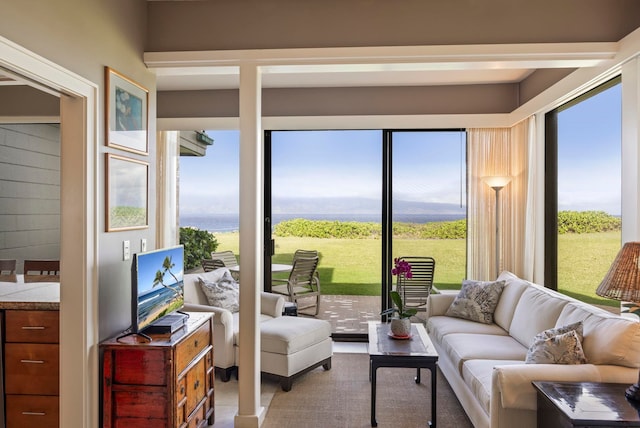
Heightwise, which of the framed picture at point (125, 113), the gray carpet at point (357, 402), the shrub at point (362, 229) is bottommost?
the gray carpet at point (357, 402)

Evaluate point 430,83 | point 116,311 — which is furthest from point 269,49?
point 430,83

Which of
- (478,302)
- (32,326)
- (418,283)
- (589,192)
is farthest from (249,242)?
(589,192)

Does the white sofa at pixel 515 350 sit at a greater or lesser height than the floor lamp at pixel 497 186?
lesser

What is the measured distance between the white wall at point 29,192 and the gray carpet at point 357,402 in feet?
10.5

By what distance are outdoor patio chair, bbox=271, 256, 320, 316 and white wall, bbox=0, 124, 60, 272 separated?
8.67ft

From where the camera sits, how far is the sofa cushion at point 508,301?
3906 mm

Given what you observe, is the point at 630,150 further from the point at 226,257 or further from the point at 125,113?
the point at 226,257

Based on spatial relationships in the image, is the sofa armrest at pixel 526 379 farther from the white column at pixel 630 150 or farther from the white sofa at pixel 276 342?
the white sofa at pixel 276 342

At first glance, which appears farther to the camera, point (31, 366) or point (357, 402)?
point (357, 402)

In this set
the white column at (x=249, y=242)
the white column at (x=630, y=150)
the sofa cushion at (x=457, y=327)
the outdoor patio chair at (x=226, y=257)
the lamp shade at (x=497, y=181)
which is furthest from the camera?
the outdoor patio chair at (x=226, y=257)

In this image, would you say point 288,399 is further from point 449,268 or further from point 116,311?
point 449,268

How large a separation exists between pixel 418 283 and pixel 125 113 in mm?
3632

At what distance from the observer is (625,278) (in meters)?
2.00

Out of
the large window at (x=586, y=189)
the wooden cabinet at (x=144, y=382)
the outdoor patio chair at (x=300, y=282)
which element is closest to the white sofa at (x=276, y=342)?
the outdoor patio chair at (x=300, y=282)
